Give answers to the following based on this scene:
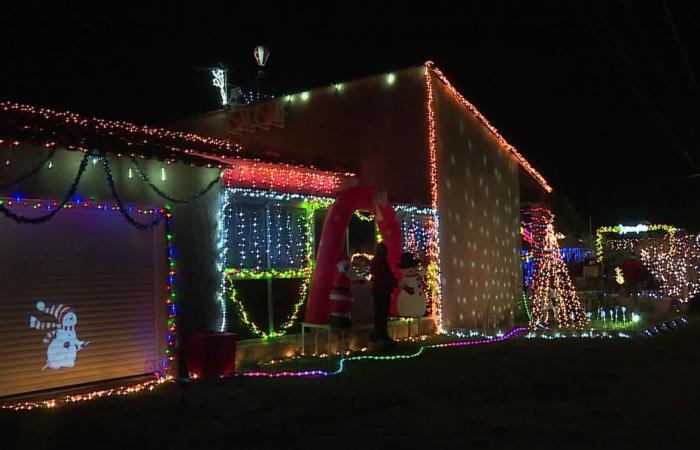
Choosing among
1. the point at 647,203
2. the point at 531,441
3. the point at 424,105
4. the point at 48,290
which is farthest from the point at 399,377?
the point at 647,203

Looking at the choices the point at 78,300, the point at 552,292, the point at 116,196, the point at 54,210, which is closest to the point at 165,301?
the point at 78,300

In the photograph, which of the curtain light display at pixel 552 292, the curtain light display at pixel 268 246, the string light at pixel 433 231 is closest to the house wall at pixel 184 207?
the curtain light display at pixel 268 246

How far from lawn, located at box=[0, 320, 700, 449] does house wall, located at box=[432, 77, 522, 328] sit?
560 cm

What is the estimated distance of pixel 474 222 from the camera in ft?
59.4

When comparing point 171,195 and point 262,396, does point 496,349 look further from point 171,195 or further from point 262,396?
point 171,195

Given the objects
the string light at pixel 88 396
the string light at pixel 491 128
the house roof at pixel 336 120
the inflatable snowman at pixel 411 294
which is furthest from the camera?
the string light at pixel 491 128

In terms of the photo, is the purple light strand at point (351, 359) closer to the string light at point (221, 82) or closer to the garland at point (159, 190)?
the garland at point (159, 190)

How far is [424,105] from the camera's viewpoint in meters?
15.7

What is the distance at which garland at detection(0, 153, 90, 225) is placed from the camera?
8156 millimetres

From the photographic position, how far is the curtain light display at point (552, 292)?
18.1 meters

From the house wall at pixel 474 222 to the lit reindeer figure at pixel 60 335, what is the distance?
8.93m

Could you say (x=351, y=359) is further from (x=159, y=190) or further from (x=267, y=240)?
(x=159, y=190)

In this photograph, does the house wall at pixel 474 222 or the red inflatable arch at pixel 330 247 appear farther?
the house wall at pixel 474 222

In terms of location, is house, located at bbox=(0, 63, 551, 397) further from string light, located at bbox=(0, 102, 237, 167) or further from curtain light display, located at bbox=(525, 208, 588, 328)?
curtain light display, located at bbox=(525, 208, 588, 328)
